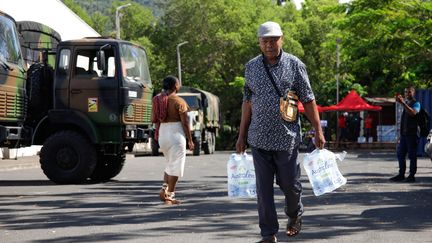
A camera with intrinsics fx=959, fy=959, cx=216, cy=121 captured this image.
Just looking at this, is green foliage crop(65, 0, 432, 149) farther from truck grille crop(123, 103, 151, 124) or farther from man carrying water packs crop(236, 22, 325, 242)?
man carrying water packs crop(236, 22, 325, 242)

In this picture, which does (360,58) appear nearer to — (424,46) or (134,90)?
(424,46)

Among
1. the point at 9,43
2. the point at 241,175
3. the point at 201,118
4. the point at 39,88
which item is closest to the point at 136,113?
the point at 39,88

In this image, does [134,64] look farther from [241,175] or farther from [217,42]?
[217,42]

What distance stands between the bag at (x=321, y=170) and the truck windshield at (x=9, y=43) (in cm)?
756

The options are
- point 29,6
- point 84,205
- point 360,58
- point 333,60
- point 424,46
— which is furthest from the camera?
point 333,60

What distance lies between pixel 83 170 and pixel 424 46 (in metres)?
17.9

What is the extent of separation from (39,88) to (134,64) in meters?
1.82

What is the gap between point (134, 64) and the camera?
18.0 metres

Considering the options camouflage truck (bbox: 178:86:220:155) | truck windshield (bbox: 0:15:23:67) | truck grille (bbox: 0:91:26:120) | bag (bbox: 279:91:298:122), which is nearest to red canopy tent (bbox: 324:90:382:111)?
camouflage truck (bbox: 178:86:220:155)

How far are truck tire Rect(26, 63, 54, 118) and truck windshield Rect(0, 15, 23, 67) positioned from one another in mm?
1398

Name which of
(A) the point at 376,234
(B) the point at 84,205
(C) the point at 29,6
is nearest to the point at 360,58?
(C) the point at 29,6

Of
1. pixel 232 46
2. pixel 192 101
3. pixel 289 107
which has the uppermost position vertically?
pixel 232 46

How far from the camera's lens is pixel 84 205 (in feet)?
41.8

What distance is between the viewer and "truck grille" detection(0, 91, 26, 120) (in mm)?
15062
